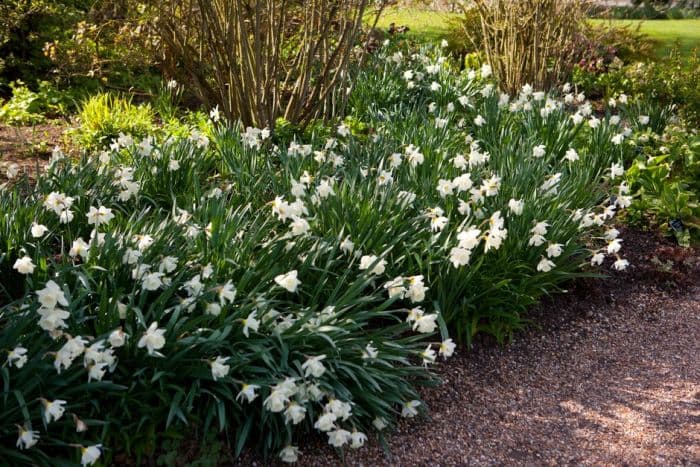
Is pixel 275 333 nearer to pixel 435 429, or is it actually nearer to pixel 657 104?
pixel 435 429

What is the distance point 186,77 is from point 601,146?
363 cm

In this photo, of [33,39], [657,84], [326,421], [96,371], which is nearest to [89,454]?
[96,371]

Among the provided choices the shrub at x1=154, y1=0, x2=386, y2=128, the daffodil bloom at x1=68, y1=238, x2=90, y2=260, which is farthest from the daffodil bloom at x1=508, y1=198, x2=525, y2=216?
the shrub at x1=154, y1=0, x2=386, y2=128

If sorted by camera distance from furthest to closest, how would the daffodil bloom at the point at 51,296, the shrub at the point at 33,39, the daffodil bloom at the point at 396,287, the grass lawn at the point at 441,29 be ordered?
the grass lawn at the point at 441,29 < the shrub at the point at 33,39 < the daffodil bloom at the point at 396,287 < the daffodil bloom at the point at 51,296

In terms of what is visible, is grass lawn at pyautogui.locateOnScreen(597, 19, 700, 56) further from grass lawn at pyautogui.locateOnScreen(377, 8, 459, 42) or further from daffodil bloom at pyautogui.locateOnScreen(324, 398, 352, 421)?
daffodil bloom at pyautogui.locateOnScreen(324, 398, 352, 421)

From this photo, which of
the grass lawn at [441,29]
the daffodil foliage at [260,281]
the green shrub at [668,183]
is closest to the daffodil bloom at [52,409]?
the daffodil foliage at [260,281]

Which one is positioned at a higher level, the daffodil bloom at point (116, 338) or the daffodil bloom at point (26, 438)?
the daffodil bloom at point (116, 338)

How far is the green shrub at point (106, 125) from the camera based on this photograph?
5824mm

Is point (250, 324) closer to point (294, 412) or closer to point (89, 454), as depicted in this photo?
point (294, 412)

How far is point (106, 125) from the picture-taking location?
19.4ft

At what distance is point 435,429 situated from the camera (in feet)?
10.3

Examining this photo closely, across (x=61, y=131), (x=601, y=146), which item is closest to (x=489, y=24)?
(x=601, y=146)

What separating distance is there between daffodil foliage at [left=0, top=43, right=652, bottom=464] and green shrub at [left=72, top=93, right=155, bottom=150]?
1062 millimetres

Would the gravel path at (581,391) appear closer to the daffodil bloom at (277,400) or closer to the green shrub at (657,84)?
the daffodil bloom at (277,400)
